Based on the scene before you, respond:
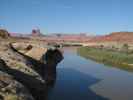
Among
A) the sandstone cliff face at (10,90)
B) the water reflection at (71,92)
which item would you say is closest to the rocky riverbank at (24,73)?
the sandstone cliff face at (10,90)

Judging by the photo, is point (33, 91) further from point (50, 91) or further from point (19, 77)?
point (50, 91)

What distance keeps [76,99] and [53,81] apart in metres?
5.08

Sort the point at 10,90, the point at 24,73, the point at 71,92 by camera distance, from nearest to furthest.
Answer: the point at 10,90, the point at 24,73, the point at 71,92

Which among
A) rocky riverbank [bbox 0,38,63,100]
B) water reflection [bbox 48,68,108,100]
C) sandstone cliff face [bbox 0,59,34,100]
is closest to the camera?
sandstone cliff face [bbox 0,59,34,100]

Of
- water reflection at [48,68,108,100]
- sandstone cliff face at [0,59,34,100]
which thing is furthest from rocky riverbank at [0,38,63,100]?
water reflection at [48,68,108,100]

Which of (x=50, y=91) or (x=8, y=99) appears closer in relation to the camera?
(x=8, y=99)

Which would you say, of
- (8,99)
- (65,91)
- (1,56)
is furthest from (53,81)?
(8,99)

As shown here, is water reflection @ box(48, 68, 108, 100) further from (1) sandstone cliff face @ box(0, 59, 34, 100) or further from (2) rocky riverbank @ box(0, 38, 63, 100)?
(1) sandstone cliff face @ box(0, 59, 34, 100)

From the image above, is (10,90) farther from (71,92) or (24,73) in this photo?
(71,92)

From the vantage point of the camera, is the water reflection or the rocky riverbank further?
the water reflection

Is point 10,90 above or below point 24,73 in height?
above

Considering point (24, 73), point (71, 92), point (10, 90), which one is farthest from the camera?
point (71, 92)

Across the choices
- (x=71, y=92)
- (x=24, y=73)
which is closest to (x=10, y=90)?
(x=24, y=73)

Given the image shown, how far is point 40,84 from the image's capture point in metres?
9.99
